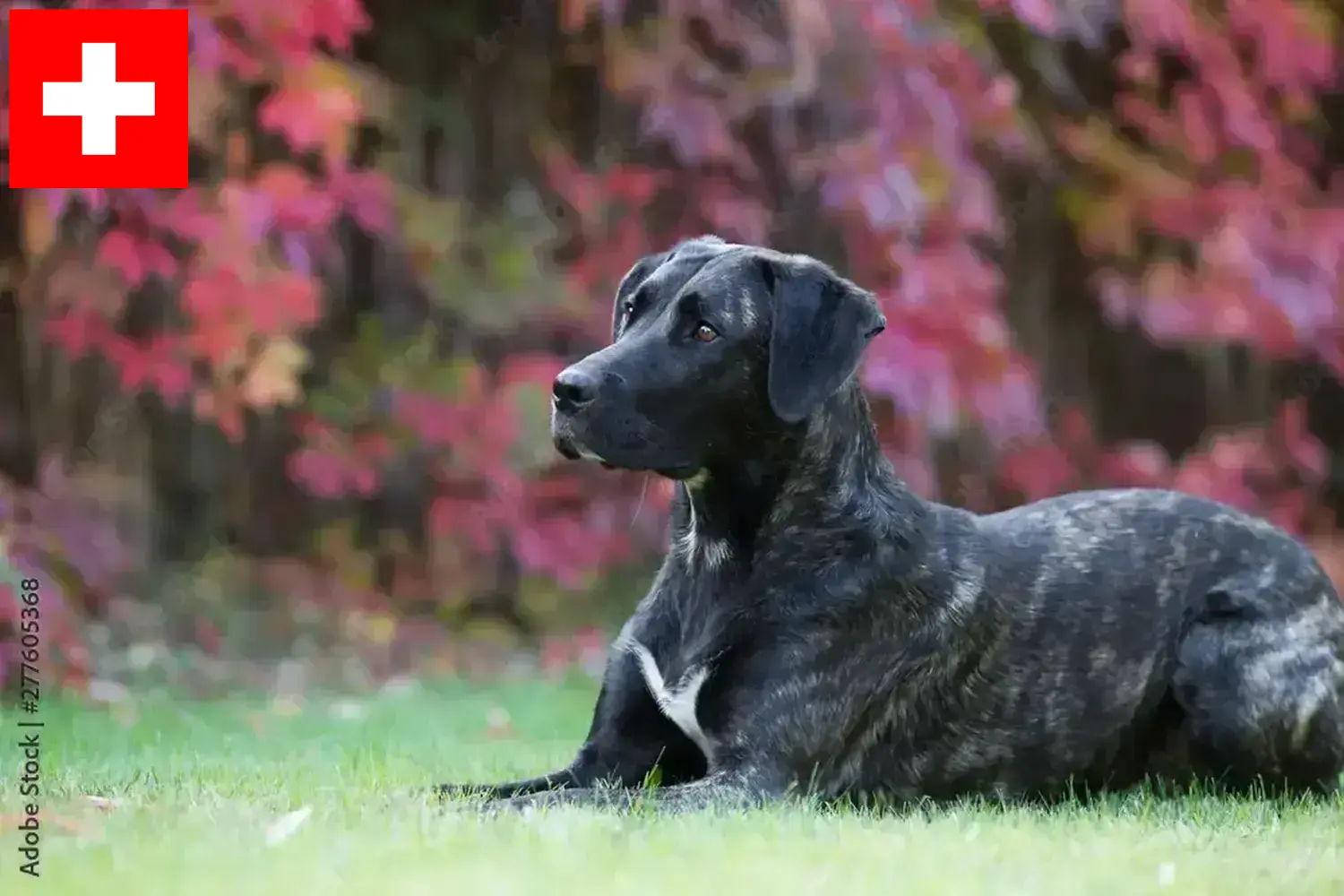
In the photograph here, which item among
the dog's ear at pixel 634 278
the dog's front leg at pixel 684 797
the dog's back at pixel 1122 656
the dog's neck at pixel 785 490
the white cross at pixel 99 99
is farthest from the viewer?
the white cross at pixel 99 99

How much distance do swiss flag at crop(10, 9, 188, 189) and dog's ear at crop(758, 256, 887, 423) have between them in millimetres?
3360

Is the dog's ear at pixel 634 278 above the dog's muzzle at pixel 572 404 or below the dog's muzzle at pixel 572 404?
above

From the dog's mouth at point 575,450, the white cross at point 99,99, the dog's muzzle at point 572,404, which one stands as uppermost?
the white cross at point 99,99

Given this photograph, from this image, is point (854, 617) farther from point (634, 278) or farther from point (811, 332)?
point (634, 278)

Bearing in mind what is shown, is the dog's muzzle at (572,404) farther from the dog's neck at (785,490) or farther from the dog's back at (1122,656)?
the dog's back at (1122,656)

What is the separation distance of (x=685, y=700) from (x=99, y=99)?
376cm

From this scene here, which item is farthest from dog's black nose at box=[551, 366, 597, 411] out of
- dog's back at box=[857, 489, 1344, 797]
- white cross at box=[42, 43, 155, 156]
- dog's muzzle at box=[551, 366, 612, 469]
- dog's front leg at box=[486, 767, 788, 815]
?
white cross at box=[42, 43, 155, 156]

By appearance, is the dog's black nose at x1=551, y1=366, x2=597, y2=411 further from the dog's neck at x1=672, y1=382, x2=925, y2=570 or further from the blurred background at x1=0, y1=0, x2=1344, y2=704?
the blurred background at x1=0, y1=0, x2=1344, y2=704

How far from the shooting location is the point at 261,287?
24.8 feet

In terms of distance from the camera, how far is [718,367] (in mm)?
4570

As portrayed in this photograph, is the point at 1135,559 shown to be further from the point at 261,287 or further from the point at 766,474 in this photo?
the point at 261,287

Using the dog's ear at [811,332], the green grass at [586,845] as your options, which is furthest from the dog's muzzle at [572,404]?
the green grass at [586,845]

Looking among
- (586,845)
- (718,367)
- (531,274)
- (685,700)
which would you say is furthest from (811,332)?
(531,274)

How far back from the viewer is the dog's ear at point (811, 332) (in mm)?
4500
